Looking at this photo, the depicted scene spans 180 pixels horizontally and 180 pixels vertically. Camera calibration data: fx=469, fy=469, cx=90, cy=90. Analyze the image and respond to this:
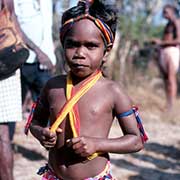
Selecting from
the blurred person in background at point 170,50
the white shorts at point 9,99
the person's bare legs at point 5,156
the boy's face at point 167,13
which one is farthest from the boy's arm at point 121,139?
the boy's face at point 167,13

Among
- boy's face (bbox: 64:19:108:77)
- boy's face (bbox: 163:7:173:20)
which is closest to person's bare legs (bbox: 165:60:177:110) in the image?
boy's face (bbox: 163:7:173:20)

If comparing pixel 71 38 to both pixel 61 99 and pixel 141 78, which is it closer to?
pixel 61 99

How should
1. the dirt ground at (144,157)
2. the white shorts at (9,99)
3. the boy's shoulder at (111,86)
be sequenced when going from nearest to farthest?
1. the boy's shoulder at (111,86)
2. the white shorts at (9,99)
3. the dirt ground at (144,157)

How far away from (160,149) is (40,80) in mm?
1726

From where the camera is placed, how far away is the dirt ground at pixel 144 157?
389cm

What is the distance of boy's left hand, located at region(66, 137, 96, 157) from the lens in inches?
68.8

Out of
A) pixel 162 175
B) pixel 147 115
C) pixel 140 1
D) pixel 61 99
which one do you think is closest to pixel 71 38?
pixel 61 99

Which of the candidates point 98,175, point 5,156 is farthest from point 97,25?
point 5,156

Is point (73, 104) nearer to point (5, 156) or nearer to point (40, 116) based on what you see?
point (40, 116)

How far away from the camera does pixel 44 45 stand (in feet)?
11.8

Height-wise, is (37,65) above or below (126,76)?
above

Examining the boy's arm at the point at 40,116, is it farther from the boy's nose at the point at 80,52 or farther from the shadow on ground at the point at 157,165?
the shadow on ground at the point at 157,165

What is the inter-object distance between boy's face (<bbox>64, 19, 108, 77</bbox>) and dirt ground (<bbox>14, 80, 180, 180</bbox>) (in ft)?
6.38

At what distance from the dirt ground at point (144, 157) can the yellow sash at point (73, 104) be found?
6.05ft
